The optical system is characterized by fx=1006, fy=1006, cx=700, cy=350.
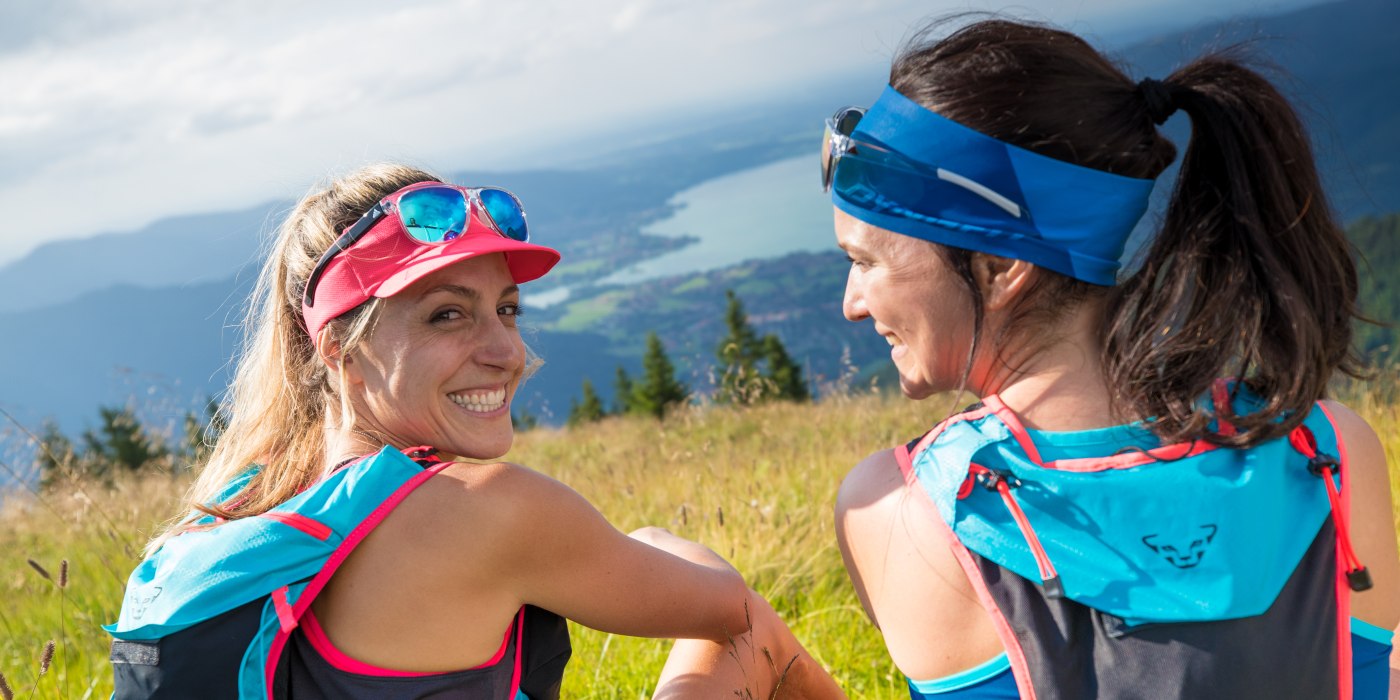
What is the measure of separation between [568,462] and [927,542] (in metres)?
7.15

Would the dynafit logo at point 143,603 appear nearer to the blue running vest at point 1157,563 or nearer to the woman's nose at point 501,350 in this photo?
the woman's nose at point 501,350

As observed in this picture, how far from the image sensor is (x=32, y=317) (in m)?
181

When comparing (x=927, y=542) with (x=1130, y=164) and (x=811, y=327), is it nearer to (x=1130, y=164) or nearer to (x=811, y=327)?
(x=1130, y=164)

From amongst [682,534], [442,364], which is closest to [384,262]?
[442,364]

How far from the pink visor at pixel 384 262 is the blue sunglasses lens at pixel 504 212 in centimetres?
11

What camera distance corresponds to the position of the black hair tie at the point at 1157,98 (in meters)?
1.83

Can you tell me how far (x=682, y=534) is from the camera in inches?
177

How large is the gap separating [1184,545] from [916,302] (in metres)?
0.63

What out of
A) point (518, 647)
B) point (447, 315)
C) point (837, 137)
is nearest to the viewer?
point (837, 137)

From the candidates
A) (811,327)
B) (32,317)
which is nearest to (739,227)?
(811,327)

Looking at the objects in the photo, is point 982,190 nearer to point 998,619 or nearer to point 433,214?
point 998,619

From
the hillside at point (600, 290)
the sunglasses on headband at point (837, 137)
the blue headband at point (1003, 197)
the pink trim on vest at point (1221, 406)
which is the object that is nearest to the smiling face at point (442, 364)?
the sunglasses on headband at point (837, 137)

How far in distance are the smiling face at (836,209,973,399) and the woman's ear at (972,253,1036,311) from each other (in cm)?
4

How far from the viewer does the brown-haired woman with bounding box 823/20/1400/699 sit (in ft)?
5.36
